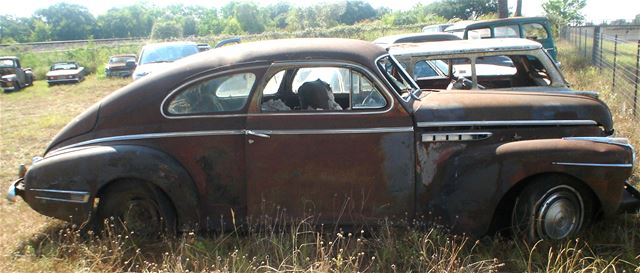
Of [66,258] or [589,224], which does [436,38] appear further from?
[66,258]

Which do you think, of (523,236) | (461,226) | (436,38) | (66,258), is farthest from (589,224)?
(436,38)

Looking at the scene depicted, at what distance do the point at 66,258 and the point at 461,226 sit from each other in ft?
9.82

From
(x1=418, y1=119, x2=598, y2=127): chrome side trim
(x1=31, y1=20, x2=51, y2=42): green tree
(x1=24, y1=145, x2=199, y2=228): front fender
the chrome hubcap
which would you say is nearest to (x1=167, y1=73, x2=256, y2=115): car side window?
(x1=24, y1=145, x2=199, y2=228): front fender

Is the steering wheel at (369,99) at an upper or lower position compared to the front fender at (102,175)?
upper

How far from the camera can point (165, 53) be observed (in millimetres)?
14664

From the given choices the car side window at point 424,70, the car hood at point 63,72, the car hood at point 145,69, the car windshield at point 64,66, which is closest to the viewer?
the car side window at point 424,70

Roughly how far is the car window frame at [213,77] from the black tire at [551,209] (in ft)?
7.14

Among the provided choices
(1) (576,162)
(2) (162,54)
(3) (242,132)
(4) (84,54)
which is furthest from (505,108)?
(4) (84,54)

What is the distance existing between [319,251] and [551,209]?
1753 mm

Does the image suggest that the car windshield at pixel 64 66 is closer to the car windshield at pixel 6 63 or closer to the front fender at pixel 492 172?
the car windshield at pixel 6 63

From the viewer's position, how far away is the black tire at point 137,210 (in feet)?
12.8

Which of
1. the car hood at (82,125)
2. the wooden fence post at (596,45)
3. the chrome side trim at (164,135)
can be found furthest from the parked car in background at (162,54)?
the wooden fence post at (596,45)

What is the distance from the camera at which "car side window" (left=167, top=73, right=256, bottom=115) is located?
3.86 meters

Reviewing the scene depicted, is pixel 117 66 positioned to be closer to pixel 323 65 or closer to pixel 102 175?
pixel 102 175
